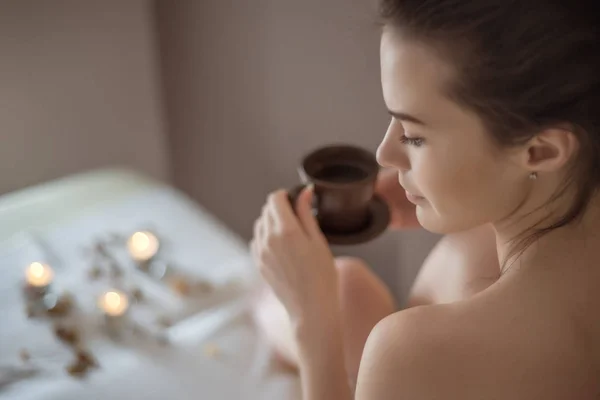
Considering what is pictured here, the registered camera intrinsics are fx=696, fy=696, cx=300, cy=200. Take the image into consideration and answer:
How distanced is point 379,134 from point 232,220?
0.64 metres

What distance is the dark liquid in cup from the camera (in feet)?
3.10

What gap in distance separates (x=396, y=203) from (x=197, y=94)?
835 millimetres

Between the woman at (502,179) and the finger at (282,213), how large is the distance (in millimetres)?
255

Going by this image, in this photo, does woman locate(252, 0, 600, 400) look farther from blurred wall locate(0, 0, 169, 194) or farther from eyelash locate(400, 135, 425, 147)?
blurred wall locate(0, 0, 169, 194)

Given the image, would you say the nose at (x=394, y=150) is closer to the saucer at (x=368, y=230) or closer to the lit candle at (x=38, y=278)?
the saucer at (x=368, y=230)

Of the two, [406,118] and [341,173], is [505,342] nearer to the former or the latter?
[406,118]

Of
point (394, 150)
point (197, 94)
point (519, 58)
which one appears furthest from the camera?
point (197, 94)

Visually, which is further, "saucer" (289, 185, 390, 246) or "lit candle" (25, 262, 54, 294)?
"lit candle" (25, 262, 54, 294)

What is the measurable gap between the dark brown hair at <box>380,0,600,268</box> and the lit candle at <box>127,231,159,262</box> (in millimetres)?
759

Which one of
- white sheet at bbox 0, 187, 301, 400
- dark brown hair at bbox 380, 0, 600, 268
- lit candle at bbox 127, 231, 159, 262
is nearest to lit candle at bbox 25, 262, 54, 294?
white sheet at bbox 0, 187, 301, 400

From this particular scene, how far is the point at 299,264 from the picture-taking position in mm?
904

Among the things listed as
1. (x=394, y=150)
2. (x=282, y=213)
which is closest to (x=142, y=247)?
(x=282, y=213)

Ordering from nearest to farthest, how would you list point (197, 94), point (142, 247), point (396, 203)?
point (396, 203) → point (142, 247) → point (197, 94)

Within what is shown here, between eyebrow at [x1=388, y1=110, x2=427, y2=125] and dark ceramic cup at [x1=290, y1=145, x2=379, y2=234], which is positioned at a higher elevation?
eyebrow at [x1=388, y1=110, x2=427, y2=125]
